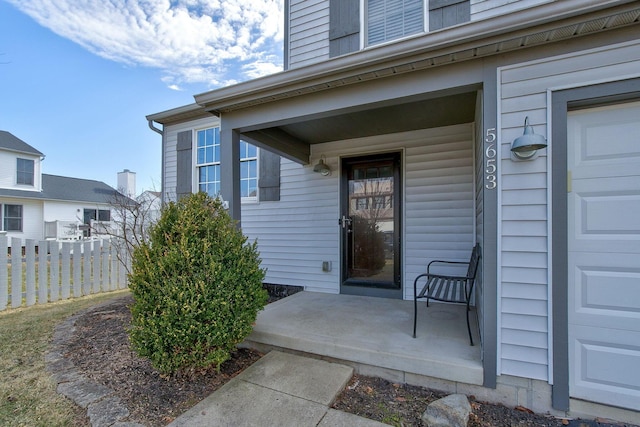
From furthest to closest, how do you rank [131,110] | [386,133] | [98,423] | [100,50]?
[131,110], [100,50], [386,133], [98,423]

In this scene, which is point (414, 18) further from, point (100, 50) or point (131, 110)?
point (131, 110)

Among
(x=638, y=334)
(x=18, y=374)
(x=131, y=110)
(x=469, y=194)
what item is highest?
(x=131, y=110)

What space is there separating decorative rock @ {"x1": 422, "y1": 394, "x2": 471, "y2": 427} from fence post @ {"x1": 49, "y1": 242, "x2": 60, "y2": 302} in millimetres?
5473

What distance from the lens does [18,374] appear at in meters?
2.26

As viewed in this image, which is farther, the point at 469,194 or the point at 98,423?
the point at 469,194

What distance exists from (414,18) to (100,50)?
24.7ft

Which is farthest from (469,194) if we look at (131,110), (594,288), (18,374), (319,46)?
(131,110)

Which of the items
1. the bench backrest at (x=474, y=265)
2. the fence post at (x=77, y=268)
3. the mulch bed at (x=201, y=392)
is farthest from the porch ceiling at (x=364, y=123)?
the fence post at (x=77, y=268)

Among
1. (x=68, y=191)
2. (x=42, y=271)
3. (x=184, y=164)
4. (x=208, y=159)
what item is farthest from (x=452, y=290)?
(x=68, y=191)

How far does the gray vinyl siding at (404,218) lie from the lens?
144 inches

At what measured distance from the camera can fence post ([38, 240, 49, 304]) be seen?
13.6 ft

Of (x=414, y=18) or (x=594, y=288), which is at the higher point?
(x=414, y=18)

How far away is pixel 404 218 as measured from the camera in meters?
3.92

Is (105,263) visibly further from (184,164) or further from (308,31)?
(308,31)
